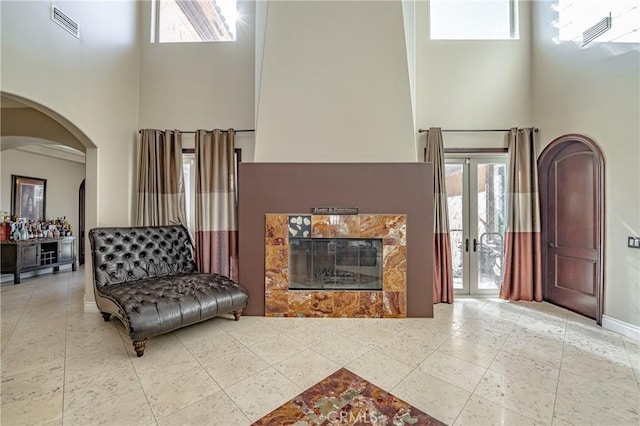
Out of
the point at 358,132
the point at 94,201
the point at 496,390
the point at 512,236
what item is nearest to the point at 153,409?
the point at 496,390

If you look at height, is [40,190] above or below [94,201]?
above

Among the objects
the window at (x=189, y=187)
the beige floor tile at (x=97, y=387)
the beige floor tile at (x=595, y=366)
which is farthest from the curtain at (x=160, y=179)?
the beige floor tile at (x=595, y=366)

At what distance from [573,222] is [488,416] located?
3.06m

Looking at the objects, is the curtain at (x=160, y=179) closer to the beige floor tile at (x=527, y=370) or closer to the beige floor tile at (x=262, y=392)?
the beige floor tile at (x=262, y=392)

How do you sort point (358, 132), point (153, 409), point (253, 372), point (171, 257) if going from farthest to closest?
point (171, 257), point (358, 132), point (253, 372), point (153, 409)

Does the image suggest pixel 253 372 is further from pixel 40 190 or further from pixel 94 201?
pixel 40 190

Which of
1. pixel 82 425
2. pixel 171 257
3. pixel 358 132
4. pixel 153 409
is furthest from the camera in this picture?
pixel 171 257

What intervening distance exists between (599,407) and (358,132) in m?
3.03

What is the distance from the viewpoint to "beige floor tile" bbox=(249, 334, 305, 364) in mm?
2362

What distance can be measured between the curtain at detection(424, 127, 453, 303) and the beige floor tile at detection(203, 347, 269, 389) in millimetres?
2568

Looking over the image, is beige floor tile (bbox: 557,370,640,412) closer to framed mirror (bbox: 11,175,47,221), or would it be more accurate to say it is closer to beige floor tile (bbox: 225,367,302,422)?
beige floor tile (bbox: 225,367,302,422)

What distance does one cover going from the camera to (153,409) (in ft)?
5.71

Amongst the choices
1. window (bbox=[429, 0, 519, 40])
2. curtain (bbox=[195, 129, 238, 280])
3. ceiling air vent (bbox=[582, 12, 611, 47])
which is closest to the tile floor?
curtain (bbox=[195, 129, 238, 280])

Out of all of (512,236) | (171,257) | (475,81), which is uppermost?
(475,81)
